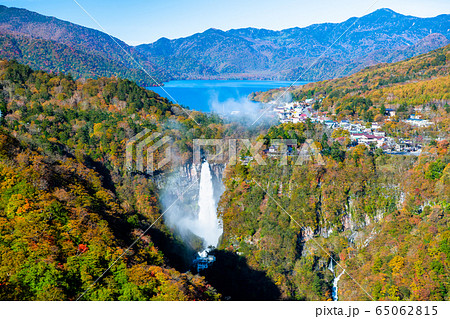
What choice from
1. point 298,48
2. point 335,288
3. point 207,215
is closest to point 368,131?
point 207,215

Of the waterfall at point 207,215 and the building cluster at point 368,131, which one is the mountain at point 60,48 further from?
the waterfall at point 207,215

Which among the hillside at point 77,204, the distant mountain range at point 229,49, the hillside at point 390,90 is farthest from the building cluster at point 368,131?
the distant mountain range at point 229,49

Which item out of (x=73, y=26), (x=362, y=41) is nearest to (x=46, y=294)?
(x=73, y=26)

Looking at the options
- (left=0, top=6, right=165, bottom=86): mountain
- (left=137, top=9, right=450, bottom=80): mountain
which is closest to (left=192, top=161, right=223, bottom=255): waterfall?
(left=0, top=6, right=165, bottom=86): mountain

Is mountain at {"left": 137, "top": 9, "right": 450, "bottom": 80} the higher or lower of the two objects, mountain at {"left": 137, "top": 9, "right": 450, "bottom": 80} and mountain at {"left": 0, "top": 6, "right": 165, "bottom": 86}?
the higher

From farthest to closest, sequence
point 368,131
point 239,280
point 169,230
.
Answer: point 368,131, point 169,230, point 239,280

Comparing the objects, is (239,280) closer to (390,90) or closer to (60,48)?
(390,90)

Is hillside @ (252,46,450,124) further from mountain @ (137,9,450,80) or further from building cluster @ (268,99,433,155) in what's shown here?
mountain @ (137,9,450,80)
